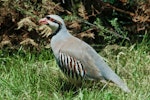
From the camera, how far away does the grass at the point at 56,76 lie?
202 inches

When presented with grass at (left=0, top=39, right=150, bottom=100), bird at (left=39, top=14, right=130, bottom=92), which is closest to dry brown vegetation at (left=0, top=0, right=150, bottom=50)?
grass at (left=0, top=39, right=150, bottom=100)

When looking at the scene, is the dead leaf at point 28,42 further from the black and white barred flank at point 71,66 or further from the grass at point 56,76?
the black and white barred flank at point 71,66

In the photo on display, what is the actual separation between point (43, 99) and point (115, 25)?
5.50 ft

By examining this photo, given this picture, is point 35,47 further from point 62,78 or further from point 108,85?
point 108,85

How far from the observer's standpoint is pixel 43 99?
16.6 ft

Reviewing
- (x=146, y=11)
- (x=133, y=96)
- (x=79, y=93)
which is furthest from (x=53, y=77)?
(x=146, y=11)

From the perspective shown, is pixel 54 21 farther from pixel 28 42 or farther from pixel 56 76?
pixel 28 42

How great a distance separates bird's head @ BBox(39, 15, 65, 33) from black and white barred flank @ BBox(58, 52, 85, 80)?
33 cm

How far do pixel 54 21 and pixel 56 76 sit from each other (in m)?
0.59

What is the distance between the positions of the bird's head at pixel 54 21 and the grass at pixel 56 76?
0.50 m

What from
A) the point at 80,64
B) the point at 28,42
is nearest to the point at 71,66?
the point at 80,64

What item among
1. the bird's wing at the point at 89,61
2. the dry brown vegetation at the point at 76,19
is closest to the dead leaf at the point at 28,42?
the dry brown vegetation at the point at 76,19

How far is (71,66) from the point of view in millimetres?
5340

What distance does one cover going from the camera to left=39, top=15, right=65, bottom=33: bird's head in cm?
553
